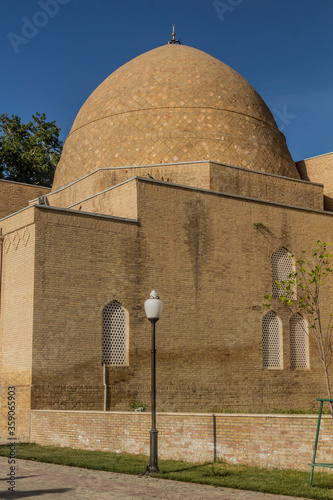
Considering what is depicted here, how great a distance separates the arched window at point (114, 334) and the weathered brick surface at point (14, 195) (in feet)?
23.7

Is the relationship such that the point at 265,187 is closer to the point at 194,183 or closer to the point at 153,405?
the point at 194,183

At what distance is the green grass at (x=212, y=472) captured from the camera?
763cm

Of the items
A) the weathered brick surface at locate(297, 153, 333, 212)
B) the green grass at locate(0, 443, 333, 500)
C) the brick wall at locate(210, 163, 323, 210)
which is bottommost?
the green grass at locate(0, 443, 333, 500)

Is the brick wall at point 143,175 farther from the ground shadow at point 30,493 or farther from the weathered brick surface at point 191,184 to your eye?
the ground shadow at point 30,493

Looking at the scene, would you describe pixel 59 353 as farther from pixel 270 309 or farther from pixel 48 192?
pixel 48 192

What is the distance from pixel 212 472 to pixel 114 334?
708 centimetres

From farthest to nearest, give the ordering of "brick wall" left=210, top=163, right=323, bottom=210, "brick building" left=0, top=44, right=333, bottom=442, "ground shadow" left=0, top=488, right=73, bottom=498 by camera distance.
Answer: "brick wall" left=210, top=163, right=323, bottom=210
"brick building" left=0, top=44, right=333, bottom=442
"ground shadow" left=0, top=488, right=73, bottom=498

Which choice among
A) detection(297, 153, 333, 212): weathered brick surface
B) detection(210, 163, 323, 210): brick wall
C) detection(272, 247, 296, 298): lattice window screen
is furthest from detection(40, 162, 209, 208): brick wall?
detection(297, 153, 333, 212): weathered brick surface

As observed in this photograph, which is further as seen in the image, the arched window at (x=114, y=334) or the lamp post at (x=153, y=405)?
the arched window at (x=114, y=334)

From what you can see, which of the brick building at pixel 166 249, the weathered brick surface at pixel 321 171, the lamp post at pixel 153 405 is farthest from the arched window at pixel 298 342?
the lamp post at pixel 153 405

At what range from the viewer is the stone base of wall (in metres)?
8.90

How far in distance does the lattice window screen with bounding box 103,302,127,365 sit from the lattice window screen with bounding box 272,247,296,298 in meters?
5.02

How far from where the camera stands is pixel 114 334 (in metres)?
15.7

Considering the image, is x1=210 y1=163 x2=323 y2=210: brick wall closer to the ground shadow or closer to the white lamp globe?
the white lamp globe
